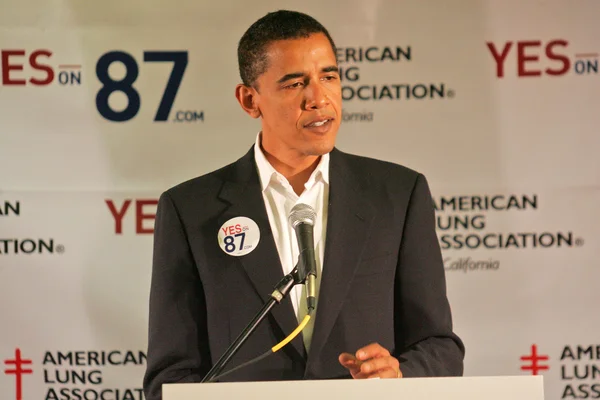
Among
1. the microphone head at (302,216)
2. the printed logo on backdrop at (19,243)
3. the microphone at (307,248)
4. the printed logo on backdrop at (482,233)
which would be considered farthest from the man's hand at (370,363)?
the printed logo on backdrop at (19,243)

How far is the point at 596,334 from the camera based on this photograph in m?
3.51

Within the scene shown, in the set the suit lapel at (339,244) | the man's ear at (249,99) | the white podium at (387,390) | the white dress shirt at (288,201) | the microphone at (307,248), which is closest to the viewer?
the white podium at (387,390)

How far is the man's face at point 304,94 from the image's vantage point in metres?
2.24

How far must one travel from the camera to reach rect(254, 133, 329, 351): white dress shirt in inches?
90.4

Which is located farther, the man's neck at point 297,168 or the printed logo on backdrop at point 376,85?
the printed logo on backdrop at point 376,85

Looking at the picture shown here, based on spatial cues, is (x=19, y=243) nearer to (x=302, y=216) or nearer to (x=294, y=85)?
(x=294, y=85)

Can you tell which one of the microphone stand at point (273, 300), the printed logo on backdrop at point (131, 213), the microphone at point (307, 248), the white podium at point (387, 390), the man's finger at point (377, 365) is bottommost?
the white podium at point (387, 390)

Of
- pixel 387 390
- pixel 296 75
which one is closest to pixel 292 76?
pixel 296 75

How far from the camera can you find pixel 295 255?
2303 mm

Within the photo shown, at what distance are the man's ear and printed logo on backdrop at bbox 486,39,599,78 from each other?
146cm

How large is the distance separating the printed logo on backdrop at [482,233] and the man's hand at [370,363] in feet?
5.80

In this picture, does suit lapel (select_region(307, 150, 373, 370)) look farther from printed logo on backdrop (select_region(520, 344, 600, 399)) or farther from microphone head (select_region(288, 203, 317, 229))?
printed logo on backdrop (select_region(520, 344, 600, 399))

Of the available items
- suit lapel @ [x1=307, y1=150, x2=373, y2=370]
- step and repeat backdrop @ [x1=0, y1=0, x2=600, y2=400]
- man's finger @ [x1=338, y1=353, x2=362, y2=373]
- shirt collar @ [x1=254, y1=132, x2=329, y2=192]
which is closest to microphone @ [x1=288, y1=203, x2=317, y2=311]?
man's finger @ [x1=338, y1=353, x2=362, y2=373]

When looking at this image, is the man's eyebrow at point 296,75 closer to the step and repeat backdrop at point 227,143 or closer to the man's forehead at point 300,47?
the man's forehead at point 300,47
